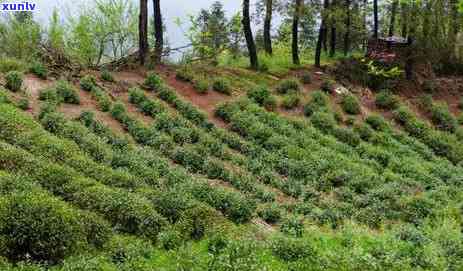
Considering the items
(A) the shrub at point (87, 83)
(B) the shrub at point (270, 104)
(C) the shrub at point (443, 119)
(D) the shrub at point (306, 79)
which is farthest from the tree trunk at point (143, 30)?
(C) the shrub at point (443, 119)

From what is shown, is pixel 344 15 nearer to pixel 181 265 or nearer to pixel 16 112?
pixel 16 112

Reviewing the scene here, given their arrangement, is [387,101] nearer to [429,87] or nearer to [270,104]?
[429,87]

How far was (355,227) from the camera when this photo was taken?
13242 millimetres

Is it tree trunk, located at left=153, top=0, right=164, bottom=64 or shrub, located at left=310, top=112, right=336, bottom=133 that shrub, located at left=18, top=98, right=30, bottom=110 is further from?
shrub, located at left=310, top=112, right=336, bottom=133

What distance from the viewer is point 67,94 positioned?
19031 mm

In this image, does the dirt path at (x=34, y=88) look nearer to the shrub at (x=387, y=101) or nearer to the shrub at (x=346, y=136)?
the shrub at (x=346, y=136)

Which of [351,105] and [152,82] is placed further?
[351,105]

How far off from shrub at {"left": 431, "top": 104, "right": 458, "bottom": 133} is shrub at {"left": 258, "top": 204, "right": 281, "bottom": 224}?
12947mm

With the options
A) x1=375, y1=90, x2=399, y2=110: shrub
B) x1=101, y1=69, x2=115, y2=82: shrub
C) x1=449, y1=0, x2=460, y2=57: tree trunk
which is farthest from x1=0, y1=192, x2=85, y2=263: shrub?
x1=449, y1=0, x2=460, y2=57: tree trunk

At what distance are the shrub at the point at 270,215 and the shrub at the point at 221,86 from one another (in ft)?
31.0

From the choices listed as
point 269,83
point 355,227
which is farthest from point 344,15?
point 355,227

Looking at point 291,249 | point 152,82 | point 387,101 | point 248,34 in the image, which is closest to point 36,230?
point 291,249

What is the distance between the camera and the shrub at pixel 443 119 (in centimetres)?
2394

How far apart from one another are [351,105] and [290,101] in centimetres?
258
